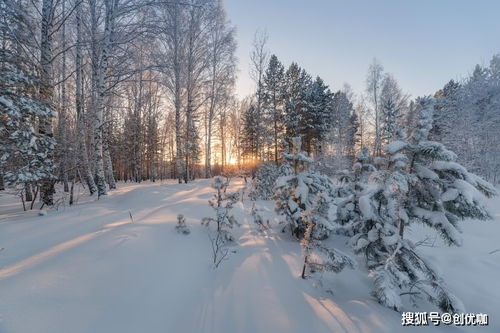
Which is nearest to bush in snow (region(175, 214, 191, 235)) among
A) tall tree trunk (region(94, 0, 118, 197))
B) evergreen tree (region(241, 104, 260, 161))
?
tall tree trunk (region(94, 0, 118, 197))

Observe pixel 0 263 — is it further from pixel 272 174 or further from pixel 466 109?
pixel 466 109

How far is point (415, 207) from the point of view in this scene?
348cm

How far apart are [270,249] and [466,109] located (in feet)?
70.4

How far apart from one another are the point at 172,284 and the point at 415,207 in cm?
384

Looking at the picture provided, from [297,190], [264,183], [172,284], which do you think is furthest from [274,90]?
[172,284]

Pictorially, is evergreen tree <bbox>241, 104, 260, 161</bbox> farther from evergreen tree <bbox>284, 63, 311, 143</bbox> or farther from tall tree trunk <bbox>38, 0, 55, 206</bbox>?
tall tree trunk <bbox>38, 0, 55, 206</bbox>

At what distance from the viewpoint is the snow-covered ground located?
2416 millimetres

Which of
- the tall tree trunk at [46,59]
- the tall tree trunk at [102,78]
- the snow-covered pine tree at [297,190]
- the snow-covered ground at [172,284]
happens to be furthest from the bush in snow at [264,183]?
the tall tree trunk at [46,59]

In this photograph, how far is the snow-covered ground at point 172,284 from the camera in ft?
7.93

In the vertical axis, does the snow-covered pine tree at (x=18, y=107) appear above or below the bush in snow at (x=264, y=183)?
above

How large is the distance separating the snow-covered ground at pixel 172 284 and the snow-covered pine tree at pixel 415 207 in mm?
485

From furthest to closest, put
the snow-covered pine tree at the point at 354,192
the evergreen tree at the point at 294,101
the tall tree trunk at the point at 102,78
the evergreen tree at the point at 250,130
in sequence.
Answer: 1. the evergreen tree at the point at 250,130
2. the evergreen tree at the point at 294,101
3. the tall tree trunk at the point at 102,78
4. the snow-covered pine tree at the point at 354,192

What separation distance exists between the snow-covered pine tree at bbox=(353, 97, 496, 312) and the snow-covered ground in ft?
1.59

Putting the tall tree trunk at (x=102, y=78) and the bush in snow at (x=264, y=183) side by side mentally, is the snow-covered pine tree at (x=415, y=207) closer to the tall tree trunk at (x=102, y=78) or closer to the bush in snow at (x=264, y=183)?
the bush in snow at (x=264, y=183)
